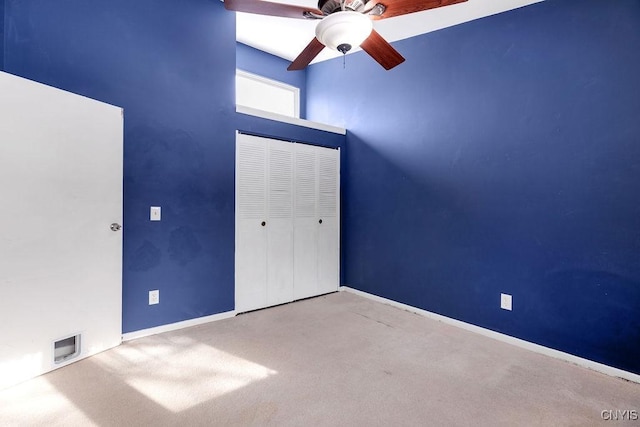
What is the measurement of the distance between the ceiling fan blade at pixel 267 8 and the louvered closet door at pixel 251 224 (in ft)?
4.76

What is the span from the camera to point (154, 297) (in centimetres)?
271

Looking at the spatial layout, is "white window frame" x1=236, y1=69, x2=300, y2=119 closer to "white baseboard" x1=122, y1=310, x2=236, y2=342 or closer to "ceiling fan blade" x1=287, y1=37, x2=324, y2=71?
"ceiling fan blade" x1=287, y1=37, x2=324, y2=71

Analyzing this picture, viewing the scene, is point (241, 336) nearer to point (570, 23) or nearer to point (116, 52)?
point (116, 52)

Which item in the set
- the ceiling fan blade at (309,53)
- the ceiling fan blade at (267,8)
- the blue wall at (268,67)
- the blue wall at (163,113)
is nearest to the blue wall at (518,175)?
the blue wall at (268,67)

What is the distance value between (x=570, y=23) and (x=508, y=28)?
0.42 m

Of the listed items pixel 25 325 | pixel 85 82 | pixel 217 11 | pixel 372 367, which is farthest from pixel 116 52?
pixel 372 367

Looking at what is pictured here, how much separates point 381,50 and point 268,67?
2.46 meters

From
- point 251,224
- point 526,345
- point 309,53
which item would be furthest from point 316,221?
point 526,345

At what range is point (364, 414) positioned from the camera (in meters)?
1.74

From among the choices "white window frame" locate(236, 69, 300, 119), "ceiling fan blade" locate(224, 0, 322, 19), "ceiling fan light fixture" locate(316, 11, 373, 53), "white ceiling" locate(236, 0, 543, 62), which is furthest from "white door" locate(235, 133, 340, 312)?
"ceiling fan light fixture" locate(316, 11, 373, 53)

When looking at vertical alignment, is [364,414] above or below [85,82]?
below

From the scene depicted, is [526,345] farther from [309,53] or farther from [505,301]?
[309,53]

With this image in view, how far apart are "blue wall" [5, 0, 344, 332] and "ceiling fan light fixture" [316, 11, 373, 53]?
5.10 ft

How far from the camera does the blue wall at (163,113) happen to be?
229 centimetres
